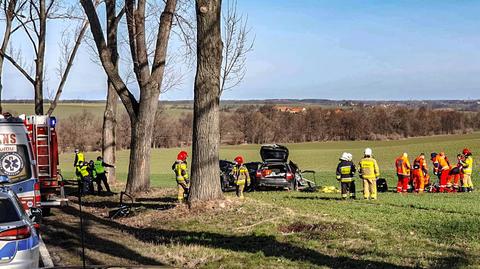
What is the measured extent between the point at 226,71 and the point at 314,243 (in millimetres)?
21313

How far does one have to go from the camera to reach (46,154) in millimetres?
16609

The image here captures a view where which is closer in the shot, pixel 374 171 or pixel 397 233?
pixel 397 233

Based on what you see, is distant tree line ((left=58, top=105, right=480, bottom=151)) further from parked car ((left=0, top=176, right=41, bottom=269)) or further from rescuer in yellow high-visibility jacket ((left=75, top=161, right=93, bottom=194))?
parked car ((left=0, top=176, right=41, bottom=269))

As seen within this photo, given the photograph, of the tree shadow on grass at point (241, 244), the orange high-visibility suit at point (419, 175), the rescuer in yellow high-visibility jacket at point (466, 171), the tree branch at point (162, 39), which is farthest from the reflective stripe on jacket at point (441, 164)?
the tree shadow on grass at point (241, 244)

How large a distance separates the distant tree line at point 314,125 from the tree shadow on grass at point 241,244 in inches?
2741

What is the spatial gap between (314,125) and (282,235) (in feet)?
265

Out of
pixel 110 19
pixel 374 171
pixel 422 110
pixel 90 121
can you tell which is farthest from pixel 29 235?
pixel 422 110

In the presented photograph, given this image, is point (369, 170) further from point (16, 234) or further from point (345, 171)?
point (16, 234)

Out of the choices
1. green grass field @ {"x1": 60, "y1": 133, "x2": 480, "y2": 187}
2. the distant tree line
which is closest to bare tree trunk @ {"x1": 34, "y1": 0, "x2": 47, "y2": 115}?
green grass field @ {"x1": 60, "y1": 133, "x2": 480, "y2": 187}

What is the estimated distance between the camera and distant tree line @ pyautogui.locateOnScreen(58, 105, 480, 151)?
8625 cm

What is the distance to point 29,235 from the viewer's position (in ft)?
24.8

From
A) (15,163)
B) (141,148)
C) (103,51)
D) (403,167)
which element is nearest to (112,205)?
(141,148)

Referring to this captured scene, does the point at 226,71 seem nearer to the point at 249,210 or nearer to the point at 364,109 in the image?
the point at 249,210

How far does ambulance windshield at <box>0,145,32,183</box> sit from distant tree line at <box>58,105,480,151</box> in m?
69.3
